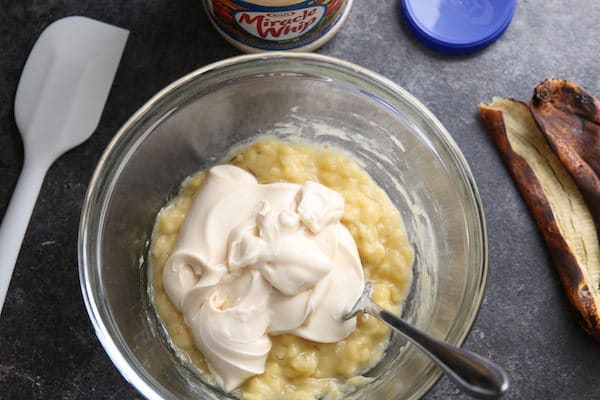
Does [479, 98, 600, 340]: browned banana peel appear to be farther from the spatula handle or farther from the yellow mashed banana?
the spatula handle

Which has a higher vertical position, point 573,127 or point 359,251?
point 573,127

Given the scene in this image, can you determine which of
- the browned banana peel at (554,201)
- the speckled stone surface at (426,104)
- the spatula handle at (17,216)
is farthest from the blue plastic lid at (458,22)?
the spatula handle at (17,216)

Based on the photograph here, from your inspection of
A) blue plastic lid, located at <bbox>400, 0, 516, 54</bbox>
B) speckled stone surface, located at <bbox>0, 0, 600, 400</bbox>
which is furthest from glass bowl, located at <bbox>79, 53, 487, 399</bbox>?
blue plastic lid, located at <bbox>400, 0, 516, 54</bbox>

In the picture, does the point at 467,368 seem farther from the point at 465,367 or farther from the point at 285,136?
the point at 285,136

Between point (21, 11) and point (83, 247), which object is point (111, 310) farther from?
point (21, 11)

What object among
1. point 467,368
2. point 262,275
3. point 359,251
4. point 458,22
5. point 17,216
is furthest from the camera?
point 458,22

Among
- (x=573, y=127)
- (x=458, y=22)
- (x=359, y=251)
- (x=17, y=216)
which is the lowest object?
(x=17, y=216)

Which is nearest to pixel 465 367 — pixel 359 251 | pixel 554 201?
pixel 359 251
